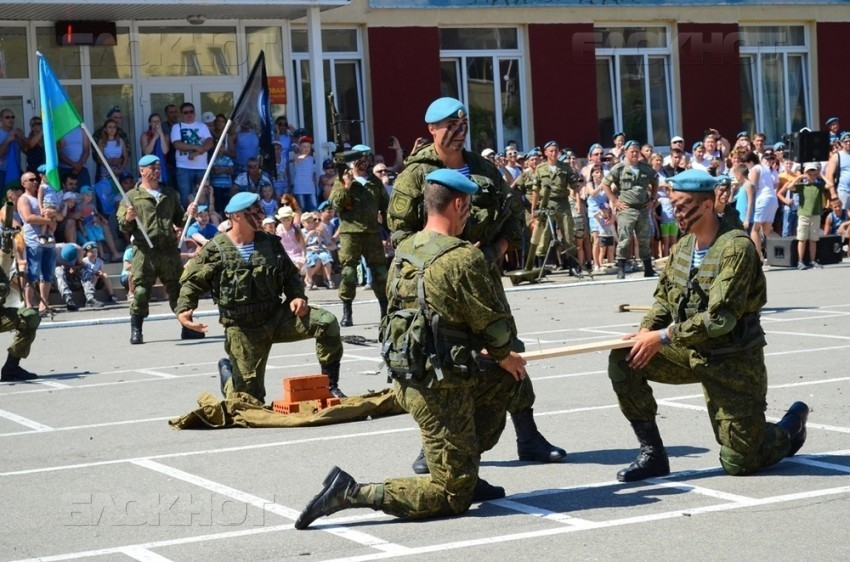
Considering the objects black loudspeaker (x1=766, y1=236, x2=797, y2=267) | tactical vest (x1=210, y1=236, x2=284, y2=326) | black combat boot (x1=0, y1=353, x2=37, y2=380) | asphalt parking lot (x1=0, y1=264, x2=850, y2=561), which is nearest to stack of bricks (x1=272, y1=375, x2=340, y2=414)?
asphalt parking lot (x1=0, y1=264, x2=850, y2=561)

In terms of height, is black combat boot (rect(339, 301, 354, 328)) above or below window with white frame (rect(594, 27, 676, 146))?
below

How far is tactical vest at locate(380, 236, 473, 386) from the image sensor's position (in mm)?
6855

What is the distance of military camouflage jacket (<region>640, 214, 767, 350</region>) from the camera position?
736cm

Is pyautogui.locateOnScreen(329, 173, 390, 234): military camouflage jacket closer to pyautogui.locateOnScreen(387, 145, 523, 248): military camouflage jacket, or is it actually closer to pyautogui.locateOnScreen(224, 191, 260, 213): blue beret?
pyautogui.locateOnScreen(224, 191, 260, 213): blue beret

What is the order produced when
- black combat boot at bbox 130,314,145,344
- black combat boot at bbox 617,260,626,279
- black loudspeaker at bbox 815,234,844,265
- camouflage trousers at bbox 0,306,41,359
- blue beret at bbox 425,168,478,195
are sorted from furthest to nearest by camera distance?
black loudspeaker at bbox 815,234,844,265, black combat boot at bbox 617,260,626,279, black combat boot at bbox 130,314,145,344, camouflage trousers at bbox 0,306,41,359, blue beret at bbox 425,168,478,195

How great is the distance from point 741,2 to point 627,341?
86.8 ft

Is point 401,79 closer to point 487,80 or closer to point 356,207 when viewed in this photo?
point 487,80

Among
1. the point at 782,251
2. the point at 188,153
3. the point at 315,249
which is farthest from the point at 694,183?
the point at 782,251

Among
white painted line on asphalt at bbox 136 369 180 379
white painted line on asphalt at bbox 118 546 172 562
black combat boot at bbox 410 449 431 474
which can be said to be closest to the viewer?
white painted line on asphalt at bbox 118 546 172 562

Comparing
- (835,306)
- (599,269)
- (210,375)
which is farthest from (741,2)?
(210,375)

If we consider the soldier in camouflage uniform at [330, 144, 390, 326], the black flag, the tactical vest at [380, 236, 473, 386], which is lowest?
the tactical vest at [380, 236, 473, 386]

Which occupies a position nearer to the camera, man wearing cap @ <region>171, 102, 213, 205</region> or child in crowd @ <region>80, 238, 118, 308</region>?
child in crowd @ <region>80, 238, 118, 308</region>

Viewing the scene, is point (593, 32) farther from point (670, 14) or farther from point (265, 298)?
point (265, 298)

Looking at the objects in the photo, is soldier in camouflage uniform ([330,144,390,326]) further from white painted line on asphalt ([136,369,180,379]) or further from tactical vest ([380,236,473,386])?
tactical vest ([380,236,473,386])
